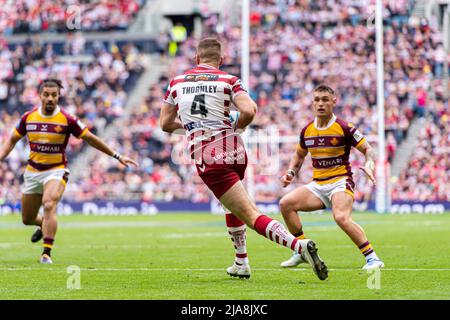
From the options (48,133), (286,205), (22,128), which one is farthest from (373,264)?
(22,128)

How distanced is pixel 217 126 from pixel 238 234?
5.01 ft

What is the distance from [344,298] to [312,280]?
1.91 meters

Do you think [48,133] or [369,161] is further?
[48,133]

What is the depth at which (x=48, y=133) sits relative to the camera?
1568 centimetres

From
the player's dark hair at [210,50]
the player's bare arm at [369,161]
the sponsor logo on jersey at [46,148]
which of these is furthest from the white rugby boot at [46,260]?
the player's dark hair at [210,50]

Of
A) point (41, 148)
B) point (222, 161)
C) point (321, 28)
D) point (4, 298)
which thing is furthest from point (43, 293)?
point (321, 28)

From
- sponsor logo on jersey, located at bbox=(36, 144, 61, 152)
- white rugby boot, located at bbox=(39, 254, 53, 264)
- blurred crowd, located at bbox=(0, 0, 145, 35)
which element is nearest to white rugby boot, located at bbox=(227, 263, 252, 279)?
white rugby boot, located at bbox=(39, 254, 53, 264)

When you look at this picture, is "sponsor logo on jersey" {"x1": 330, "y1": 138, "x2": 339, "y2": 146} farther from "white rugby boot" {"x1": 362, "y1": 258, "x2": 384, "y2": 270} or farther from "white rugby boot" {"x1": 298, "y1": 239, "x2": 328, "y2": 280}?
"white rugby boot" {"x1": 298, "y1": 239, "x2": 328, "y2": 280}

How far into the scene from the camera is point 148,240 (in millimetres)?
21406

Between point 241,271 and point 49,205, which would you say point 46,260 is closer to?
point 49,205

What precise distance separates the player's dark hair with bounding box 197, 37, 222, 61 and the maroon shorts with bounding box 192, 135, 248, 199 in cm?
92

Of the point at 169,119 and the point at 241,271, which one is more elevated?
the point at 169,119

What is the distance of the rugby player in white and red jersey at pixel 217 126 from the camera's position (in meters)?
11.0

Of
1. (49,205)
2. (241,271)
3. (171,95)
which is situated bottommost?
(241,271)
